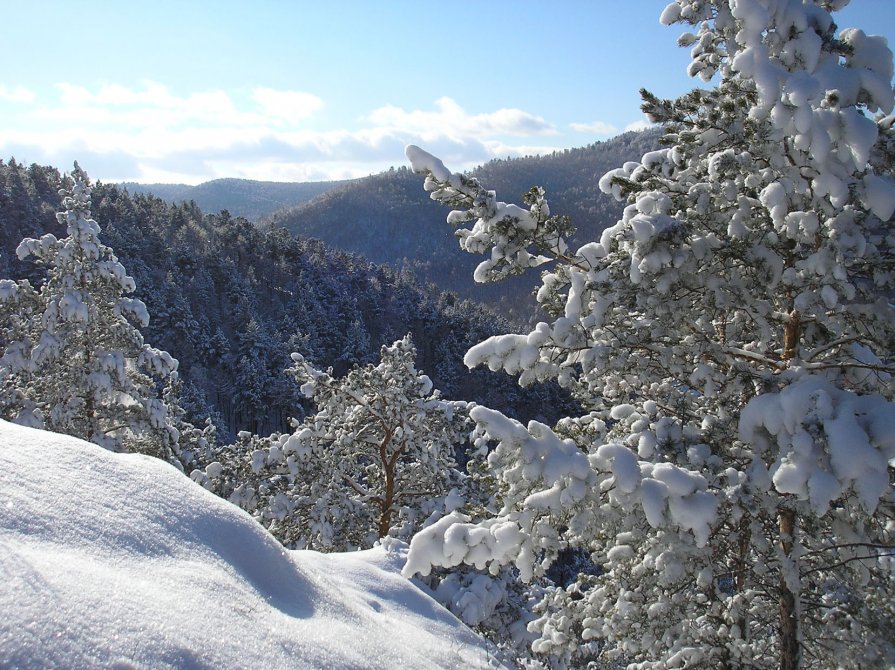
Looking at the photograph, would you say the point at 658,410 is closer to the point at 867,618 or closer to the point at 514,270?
the point at 514,270

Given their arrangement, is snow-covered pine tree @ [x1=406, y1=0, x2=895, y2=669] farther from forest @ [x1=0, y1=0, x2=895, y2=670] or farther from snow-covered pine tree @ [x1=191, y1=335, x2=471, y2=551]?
snow-covered pine tree @ [x1=191, y1=335, x2=471, y2=551]

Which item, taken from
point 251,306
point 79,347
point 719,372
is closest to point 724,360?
point 719,372

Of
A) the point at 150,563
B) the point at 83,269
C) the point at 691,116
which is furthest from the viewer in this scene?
the point at 83,269

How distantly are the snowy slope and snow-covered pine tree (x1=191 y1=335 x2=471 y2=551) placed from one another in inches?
276

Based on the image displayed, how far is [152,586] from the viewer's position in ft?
9.86

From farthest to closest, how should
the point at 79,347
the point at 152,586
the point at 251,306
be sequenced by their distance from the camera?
the point at 251,306 < the point at 79,347 < the point at 152,586

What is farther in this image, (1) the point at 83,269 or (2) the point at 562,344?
(1) the point at 83,269

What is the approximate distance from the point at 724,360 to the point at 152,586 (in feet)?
13.6

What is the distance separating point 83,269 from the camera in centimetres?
1236

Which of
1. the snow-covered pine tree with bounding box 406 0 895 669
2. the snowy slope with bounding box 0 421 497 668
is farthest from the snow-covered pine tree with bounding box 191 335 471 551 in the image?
the snow-covered pine tree with bounding box 406 0 895 669

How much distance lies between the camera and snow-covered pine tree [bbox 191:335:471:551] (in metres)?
11.9

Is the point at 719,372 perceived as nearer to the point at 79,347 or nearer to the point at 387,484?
the point at 387,484

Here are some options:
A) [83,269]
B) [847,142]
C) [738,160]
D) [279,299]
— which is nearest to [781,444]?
[847,142]

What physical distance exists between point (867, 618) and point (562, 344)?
9.48 ft
